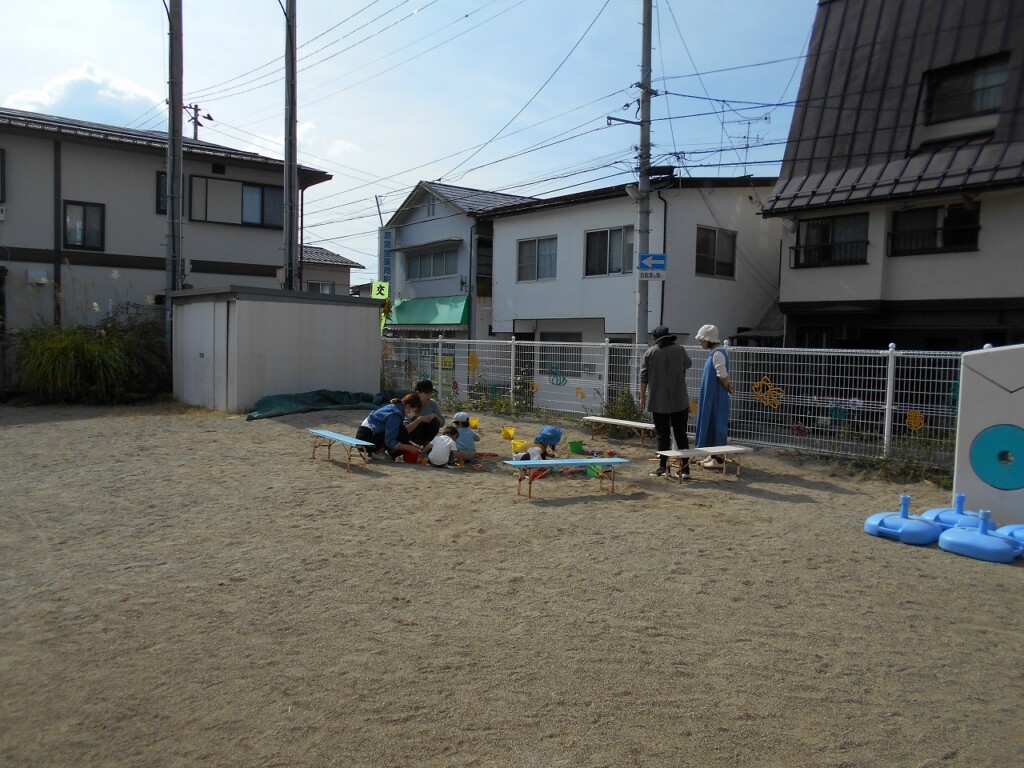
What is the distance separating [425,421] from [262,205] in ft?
45.8

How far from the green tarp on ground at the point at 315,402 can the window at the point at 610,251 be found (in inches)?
292

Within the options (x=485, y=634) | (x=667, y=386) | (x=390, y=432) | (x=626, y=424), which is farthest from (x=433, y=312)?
(x=485, y=634)

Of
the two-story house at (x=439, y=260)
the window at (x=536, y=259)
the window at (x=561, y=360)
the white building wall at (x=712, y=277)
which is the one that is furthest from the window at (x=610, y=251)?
the window at (x=561, y=360)

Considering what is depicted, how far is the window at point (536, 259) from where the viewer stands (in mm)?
21531

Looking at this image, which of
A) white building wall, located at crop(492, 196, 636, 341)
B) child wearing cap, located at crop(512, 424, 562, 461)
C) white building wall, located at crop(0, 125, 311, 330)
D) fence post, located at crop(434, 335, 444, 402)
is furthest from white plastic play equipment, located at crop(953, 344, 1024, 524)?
white building wall, located at crop(0, 125, 311, 330)

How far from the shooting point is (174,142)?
16125 millimetres

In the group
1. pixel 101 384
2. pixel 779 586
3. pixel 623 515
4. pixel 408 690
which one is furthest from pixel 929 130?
pixel 101 384

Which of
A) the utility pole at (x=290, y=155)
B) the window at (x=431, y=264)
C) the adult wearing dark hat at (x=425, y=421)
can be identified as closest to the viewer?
the adult wearing dark hat at (x=425, y=421)

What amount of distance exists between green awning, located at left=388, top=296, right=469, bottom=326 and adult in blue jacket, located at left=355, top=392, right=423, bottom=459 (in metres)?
15.8

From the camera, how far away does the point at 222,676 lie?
3.48 m

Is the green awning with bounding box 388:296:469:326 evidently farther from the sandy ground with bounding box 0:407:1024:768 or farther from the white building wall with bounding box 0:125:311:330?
the sandy ground with bounding box 0:407:1024:768

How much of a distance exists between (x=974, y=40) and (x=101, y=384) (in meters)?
17.8

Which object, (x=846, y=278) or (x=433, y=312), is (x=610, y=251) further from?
(x=433, y=312)

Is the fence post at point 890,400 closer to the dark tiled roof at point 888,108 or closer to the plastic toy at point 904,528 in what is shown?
the plastic toy at point 904,528
